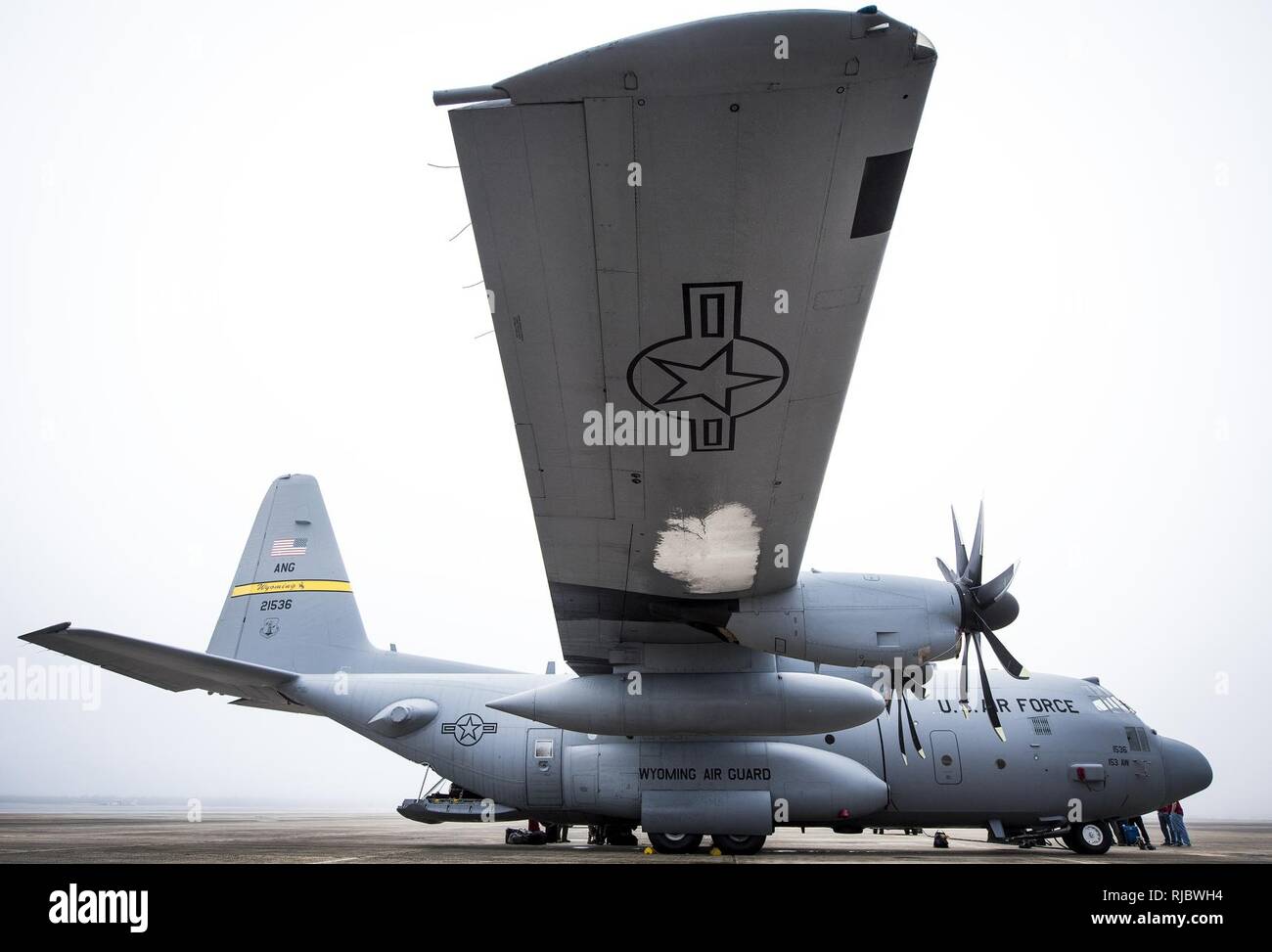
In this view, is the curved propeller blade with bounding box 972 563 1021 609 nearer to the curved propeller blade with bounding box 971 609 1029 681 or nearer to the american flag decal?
the curved propeller blade with bounding box 971 609 1029 681

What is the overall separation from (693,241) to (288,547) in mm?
14188

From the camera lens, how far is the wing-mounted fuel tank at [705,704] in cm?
1119

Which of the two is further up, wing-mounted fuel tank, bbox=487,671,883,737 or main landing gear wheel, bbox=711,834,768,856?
wing-mounted fuel tank, bbox=487,671,883,737

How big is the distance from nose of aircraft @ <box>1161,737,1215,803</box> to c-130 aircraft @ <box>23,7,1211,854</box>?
1.9 inches

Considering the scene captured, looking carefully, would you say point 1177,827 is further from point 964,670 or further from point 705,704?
point 705,704

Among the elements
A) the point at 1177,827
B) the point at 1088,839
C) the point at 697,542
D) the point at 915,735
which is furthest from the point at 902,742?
the point at 1177,827

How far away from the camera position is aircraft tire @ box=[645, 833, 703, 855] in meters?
13.1

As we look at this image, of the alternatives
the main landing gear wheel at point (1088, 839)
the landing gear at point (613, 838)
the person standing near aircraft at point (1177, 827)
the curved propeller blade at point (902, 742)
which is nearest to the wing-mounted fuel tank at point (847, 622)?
the curved propeller blade at point (902, 742)

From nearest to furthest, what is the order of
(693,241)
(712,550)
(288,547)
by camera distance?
(693,241)
(712,550)
(288,547)

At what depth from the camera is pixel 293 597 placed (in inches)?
639

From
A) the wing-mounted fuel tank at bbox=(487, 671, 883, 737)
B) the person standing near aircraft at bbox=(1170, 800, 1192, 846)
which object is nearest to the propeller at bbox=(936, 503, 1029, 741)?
the wing-mounted fuel tank at bbox=(487, 671, 883, 737)

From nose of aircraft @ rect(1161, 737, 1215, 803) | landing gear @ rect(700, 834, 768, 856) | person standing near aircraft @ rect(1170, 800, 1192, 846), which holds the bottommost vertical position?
person standing near aircraft @ rect(1170, 800, 1192, 846)

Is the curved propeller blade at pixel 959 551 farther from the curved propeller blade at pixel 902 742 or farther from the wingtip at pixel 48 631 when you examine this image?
the wingtip at pixel 48 631
